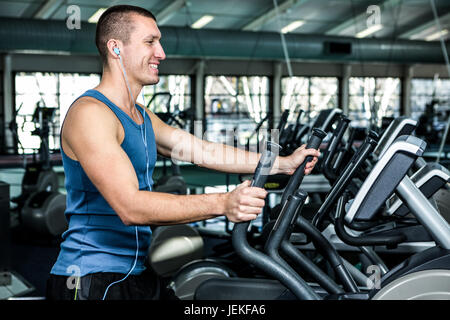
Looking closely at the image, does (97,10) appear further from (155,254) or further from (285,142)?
(155,254)

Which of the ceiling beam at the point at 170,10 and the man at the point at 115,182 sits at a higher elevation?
the ceiling beam at the point at 170,10

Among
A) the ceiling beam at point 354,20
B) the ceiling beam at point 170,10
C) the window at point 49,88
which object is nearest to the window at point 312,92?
the ceiling beam at point 354,20

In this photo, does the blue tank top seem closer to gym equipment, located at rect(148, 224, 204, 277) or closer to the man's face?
the man's face

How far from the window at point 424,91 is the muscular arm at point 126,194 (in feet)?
55.8

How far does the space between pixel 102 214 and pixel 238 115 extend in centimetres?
1327

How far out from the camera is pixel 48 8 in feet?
31.7

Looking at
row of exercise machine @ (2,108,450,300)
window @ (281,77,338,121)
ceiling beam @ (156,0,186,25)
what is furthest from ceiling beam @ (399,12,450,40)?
row of exercise machine @ (2,108,450,300)

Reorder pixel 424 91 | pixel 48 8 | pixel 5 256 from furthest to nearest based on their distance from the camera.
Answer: pixel 424 91, pixel 48 8, pixel 5 256

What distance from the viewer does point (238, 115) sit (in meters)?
14.5

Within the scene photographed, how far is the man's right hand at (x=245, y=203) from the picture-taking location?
106 cm

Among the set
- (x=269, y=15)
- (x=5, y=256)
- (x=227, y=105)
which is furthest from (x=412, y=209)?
(x=227, y=105)

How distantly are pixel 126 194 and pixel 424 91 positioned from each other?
1800 cm

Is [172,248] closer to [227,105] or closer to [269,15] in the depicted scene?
[269,15]

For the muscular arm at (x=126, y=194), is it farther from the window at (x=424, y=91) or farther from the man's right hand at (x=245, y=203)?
the window at (x=424, y=91)
